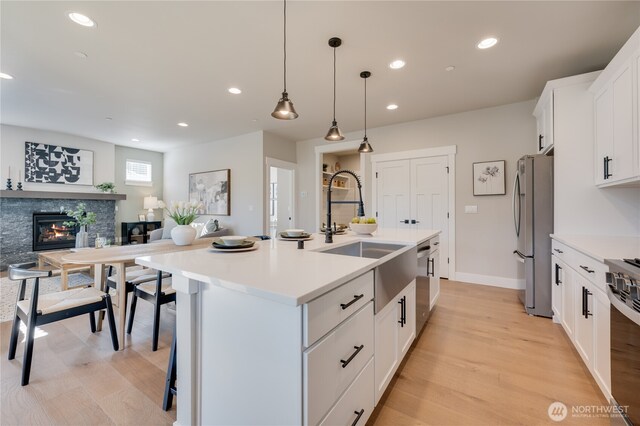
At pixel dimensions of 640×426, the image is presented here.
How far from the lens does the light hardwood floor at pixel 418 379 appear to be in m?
1.50

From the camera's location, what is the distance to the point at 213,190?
609 cm

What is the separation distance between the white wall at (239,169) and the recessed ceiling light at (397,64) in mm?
3071

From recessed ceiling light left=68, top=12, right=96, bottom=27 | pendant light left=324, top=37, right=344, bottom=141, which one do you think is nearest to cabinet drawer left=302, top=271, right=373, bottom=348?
pendant light left=324, top=37, right=344, bottom=141

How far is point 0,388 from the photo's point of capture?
1707 millimetres

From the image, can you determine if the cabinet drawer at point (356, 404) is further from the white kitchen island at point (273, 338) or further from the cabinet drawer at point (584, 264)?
the cabinet drawer at point (584, 264)

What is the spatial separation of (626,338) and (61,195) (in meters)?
7.77

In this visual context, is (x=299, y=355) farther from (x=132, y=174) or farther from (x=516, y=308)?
(x=132, y=174)

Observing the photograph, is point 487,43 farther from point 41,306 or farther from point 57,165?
point 57,165

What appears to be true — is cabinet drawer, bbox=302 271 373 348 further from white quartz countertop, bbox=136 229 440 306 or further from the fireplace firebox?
the fireplace firebox

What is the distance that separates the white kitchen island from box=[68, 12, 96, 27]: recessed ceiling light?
215 cm

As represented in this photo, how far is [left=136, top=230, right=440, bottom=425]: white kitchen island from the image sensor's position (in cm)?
91

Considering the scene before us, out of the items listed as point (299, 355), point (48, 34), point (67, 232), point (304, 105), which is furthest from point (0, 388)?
point (67, 232)

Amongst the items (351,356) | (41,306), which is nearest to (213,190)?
(41,306)

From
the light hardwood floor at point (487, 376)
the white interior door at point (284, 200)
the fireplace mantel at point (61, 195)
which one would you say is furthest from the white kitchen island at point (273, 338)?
→ the fireplace mantel at point (61, 195)
